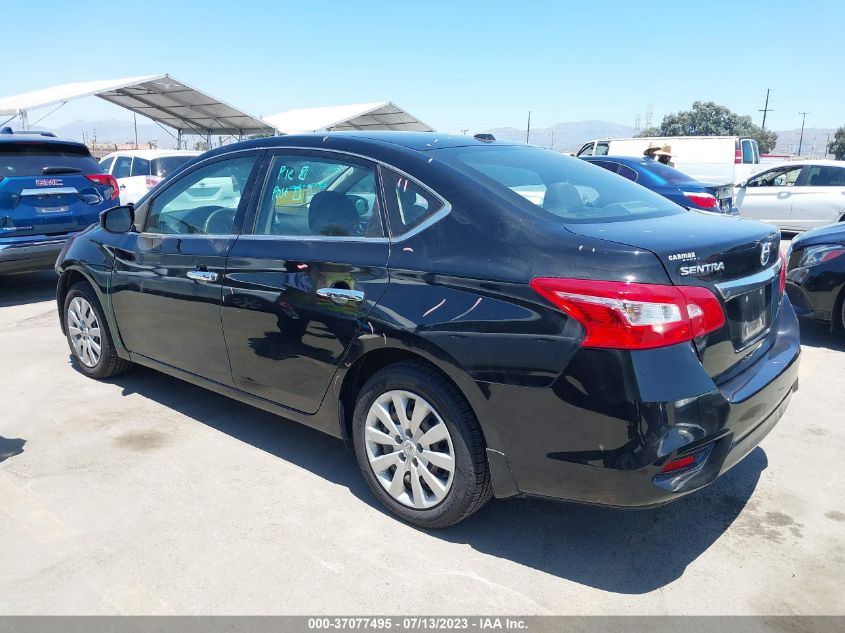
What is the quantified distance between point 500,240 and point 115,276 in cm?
296

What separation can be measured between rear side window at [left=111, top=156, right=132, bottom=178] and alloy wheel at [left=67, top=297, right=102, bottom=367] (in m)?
9.71

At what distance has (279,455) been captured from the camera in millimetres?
4004

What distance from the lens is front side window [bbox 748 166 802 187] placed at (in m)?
14.0

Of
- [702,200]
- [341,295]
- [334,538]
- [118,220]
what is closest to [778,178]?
[702,200]

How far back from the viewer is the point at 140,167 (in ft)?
45.1

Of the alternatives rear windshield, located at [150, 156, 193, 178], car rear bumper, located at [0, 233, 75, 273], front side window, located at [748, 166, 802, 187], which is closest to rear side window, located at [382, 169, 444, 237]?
car rear bumper, located at [0, 233, 75, 273]

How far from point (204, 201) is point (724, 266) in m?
2.87

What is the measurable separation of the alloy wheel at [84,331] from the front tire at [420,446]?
8.72 feet

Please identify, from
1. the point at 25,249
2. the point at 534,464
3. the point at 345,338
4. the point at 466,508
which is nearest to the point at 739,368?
the point at 534,464

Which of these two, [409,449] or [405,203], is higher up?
[405,203]

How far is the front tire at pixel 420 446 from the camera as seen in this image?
2902 mm

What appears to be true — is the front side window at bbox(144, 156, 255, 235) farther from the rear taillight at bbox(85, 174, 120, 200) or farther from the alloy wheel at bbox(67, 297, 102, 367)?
the rear taillight at bbox(85, 174, 120, 200)

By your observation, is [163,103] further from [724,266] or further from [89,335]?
[724,266]

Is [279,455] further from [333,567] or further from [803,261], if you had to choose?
[803,261]
